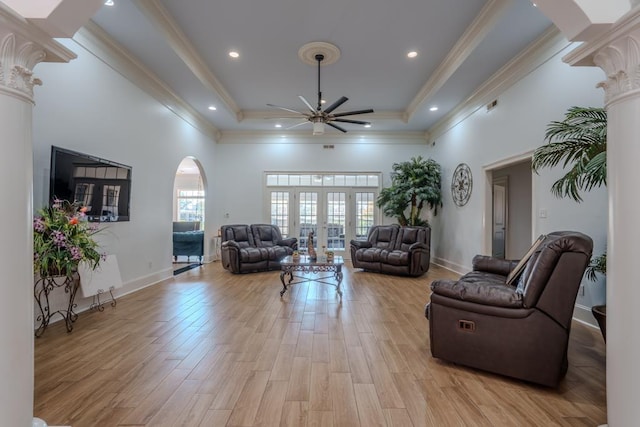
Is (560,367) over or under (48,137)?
under

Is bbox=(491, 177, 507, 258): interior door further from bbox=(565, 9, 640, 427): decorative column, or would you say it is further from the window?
the window

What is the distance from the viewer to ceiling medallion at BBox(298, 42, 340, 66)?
14.4 ft

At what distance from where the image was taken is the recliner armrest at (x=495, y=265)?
3.42 meters

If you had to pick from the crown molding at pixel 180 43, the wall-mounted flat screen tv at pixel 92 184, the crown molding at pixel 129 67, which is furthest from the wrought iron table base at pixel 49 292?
the crown molding at pixel 180 43

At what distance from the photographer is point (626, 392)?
1.40 metres

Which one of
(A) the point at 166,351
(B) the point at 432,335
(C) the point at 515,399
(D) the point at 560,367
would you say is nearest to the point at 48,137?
(A) the point at 166,351

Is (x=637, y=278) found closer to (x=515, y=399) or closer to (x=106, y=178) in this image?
(x=515, y=399)

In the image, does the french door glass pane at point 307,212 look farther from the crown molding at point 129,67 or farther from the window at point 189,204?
the window at point 189,204

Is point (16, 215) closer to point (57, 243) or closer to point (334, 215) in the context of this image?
point (57, 243)

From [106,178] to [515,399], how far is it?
4.81 metres

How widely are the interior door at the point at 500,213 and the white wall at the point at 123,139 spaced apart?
695 cm

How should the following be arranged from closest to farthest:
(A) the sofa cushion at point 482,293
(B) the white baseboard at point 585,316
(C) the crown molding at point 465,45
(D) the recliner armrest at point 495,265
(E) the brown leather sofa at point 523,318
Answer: (E) the brown leather sofa at point 523,318 < (A) the sofa cushion at point 482,293 < (B) the white baseboard at point 585,316 < (D) the recliner armrest at point 495,265 < (C) the crown molding at point 465,45

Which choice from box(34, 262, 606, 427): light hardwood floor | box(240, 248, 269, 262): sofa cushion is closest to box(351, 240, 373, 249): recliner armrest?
box(240, 248, 269, 262): sofa cushion

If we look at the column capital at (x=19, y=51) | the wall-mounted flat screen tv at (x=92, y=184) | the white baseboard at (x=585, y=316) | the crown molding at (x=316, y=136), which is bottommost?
the white baseboard at (x=585, y=316)
